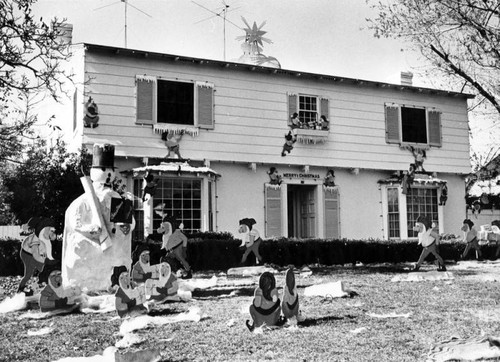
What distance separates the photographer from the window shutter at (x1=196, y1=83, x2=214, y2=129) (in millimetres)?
17812

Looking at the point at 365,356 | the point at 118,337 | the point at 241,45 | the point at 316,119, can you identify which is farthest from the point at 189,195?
the point at 365,356

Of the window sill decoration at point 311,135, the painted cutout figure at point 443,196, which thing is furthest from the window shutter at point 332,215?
the painted cutout figure at point 443,196

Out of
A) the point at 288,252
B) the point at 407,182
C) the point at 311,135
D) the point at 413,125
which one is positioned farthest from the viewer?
the point at 413,125

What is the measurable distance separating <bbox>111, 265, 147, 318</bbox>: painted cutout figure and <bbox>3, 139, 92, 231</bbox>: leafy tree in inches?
302

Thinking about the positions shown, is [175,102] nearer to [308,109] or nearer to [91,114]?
[91,114]

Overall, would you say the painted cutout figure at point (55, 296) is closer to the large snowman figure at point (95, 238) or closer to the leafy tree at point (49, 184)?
the large snowman figure at point (95, 238)

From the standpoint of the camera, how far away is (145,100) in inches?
674

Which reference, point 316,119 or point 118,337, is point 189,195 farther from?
point 118,337

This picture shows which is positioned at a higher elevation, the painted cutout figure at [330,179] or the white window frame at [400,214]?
the painted cutout figure at [330,179]

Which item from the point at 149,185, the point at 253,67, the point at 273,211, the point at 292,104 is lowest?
the point at 273,211

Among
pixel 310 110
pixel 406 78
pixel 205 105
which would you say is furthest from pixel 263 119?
pixel 406 78

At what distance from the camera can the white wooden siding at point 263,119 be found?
55.0 ft

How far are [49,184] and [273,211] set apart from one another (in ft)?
23.8

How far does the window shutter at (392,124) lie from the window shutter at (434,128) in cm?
149
